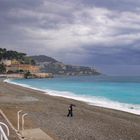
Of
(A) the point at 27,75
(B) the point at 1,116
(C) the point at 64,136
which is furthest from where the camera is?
(A) the point at 27,75

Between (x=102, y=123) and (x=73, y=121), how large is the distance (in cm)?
181

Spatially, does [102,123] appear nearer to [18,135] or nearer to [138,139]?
[138,139]

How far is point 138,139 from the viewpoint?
16891mm

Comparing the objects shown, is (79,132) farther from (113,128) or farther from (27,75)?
(27,75)

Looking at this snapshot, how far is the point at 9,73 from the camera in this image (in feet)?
649

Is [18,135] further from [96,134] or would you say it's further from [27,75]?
[27,75]

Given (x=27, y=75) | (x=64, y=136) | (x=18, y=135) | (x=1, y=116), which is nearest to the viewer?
(x=18, y=135)

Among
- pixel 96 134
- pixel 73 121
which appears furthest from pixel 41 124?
pixel 96 134

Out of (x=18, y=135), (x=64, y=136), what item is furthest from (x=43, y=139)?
(x=64, y=136)

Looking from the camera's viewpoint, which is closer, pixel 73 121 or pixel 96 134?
pixel 96 134

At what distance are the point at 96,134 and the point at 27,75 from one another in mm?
177998

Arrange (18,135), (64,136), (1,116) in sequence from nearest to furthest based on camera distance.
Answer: (18,135) < (64,136) < (1,116)

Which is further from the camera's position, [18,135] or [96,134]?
[96,134]

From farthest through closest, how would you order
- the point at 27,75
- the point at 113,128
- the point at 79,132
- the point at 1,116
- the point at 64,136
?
the point at 27,75 → the point at 1,116 → the point at 113,128 → the point at 79,132 → the point at 64,136
